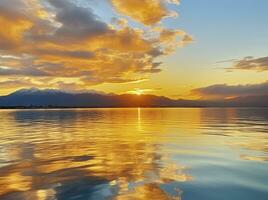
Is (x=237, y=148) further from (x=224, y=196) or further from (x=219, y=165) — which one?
(x=224, y=196)

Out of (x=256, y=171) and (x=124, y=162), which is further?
(x=124, y=162)

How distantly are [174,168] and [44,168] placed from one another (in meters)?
6.41

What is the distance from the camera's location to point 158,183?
36.4 feet

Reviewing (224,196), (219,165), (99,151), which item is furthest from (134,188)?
(99,151)

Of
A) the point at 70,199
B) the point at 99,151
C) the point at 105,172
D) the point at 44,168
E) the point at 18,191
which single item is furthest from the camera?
the point at 99,151

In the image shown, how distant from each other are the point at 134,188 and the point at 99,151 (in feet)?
32.7

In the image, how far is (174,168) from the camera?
1428 cm

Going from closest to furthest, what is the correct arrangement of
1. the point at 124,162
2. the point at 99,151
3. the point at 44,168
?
the point at 44,168, the point at 124,162, the point at 99,151

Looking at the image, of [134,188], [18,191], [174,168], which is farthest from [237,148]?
[18,191]

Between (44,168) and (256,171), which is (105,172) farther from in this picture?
(256,171)

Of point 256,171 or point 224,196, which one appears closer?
point 224,196

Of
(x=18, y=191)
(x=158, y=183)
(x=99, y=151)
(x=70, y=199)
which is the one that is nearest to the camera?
(x=70, y=199)

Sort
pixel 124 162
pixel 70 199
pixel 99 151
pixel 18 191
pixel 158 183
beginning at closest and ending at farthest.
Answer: pixel 70 199 < pixel 18 191 < pixel 158 183 < pixel 124 162 < pixel 99 151

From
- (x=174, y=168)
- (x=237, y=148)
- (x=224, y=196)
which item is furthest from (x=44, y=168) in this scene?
(x=237, y=148)
